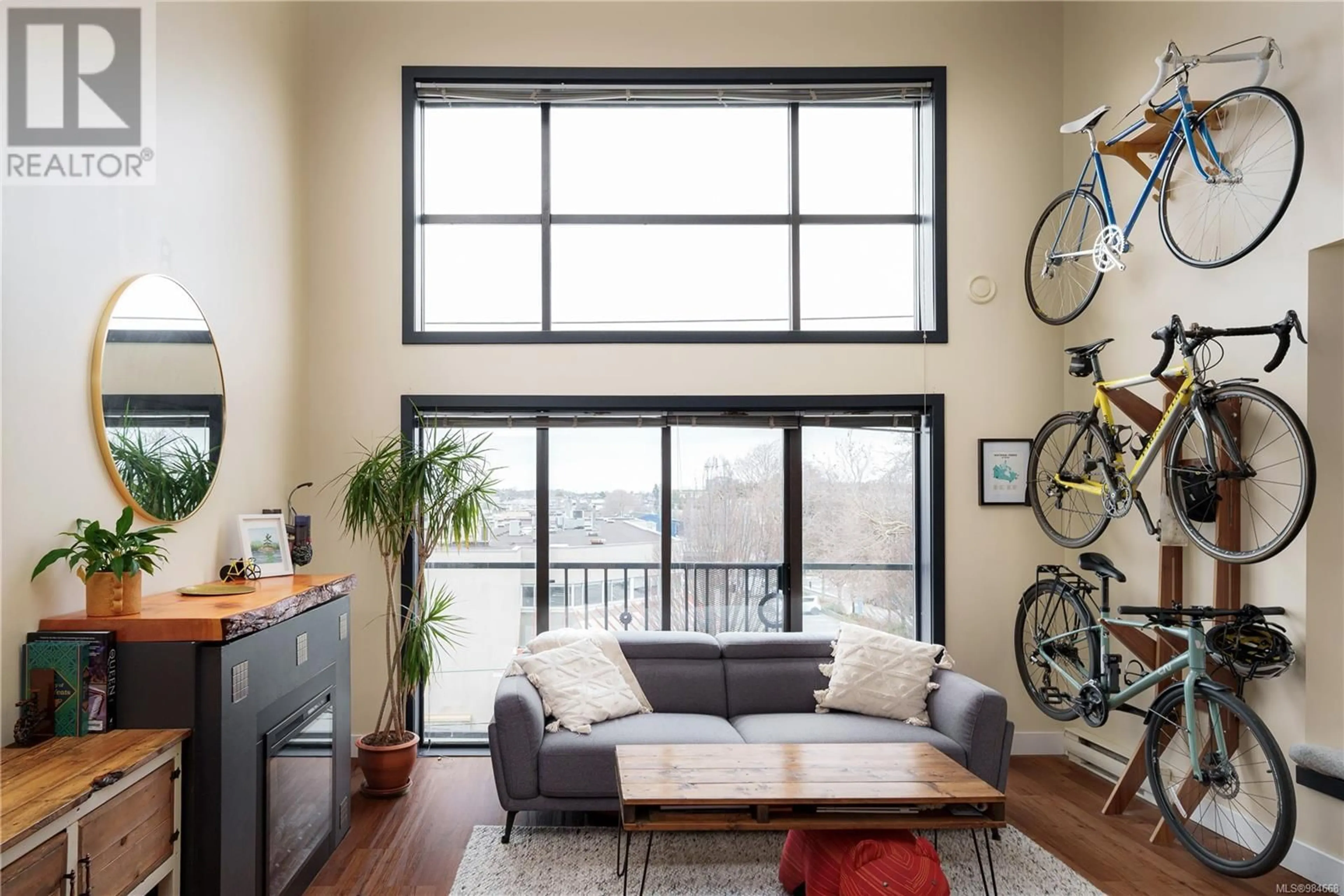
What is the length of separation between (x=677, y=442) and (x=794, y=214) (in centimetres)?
146

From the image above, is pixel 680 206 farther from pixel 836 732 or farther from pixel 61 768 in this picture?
pixel 61 768

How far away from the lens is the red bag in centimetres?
246

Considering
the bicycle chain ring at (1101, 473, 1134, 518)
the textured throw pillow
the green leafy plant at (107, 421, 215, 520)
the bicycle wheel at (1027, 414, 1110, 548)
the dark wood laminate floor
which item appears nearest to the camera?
the green leafy plant at (107, 421, 215, 520)

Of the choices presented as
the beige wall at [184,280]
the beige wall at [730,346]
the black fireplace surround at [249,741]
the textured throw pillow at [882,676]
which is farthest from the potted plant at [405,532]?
the textured throw pillow at [882,676]

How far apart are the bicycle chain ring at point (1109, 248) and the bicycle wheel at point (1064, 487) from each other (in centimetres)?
72

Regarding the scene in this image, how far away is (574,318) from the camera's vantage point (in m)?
4.55

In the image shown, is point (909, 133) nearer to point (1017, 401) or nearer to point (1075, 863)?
point (1017, 401)

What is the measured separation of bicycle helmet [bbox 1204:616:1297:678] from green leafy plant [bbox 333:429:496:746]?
10.7 feet

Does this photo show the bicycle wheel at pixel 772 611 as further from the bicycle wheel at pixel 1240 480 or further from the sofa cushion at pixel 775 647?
the bicycle wheel at pixel 1240 480

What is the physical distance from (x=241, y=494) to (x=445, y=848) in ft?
5.77

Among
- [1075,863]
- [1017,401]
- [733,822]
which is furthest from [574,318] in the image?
[1075,863]

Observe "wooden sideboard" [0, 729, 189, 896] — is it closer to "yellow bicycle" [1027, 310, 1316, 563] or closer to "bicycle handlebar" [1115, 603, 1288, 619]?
"bicycle handlebar" [1115, 603, 1288, 619]

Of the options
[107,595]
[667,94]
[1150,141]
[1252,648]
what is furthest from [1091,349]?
[107,595]

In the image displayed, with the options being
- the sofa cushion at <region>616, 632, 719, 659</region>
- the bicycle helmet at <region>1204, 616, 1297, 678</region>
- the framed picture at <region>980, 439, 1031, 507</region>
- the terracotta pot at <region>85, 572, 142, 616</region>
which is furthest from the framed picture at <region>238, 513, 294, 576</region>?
the bicycle helmet at <region>1204, 616, 1297, 678</region>
